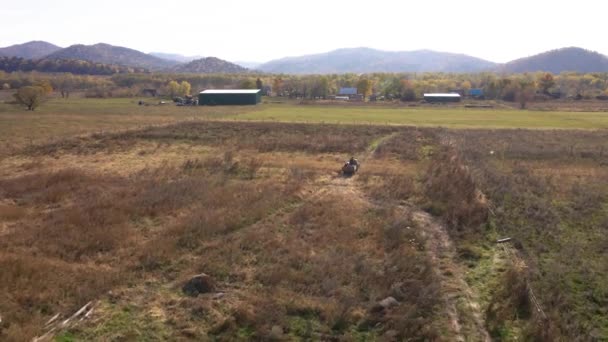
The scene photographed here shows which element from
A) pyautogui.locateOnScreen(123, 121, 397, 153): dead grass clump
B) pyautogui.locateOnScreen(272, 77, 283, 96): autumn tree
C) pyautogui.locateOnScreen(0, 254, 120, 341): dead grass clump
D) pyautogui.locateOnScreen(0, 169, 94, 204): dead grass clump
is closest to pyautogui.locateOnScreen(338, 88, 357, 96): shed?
pyautogui.locateOnScreen(272, 77, 283, 96): autumn tree

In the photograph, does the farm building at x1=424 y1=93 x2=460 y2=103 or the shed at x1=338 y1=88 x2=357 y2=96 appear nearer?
the farm building at x1=424 y1=93 x2=460 y2=103

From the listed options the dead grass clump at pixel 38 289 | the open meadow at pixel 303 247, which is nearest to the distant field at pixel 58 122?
the open meadow at pixel 303 247

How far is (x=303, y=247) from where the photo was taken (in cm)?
1581

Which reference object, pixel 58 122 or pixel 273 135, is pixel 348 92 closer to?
pixel 58 122

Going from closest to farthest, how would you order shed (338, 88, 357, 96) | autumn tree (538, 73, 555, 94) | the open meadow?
1. the open meadow
2. autumn tree (538, 73, 555, 94)
3. shed (338, 88, 357, 96)

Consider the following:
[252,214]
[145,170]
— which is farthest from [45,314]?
[145,170]

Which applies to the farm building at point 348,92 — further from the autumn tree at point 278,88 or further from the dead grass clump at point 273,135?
the dead grass clump at point 273,135

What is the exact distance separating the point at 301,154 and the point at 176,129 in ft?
57.2

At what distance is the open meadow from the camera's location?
11273mm

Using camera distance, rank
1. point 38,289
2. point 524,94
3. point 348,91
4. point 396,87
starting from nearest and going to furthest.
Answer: point 38,289 < point 524,94 < point 396,87 < point 348,91

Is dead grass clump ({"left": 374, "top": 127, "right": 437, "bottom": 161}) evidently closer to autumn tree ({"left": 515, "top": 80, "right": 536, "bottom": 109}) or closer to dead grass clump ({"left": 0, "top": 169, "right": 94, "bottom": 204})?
dead grass clump ({"left": 0, "top": 169, "right": 94, "bottom": 204})

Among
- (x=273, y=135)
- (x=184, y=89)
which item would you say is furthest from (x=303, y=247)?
(x=184, y=89)

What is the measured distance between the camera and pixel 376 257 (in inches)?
598

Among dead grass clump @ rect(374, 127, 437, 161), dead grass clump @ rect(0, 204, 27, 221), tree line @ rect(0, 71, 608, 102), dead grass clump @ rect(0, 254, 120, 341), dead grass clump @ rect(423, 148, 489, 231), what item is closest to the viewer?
dead grass clump @ rect(0, 254, 120, 341)
